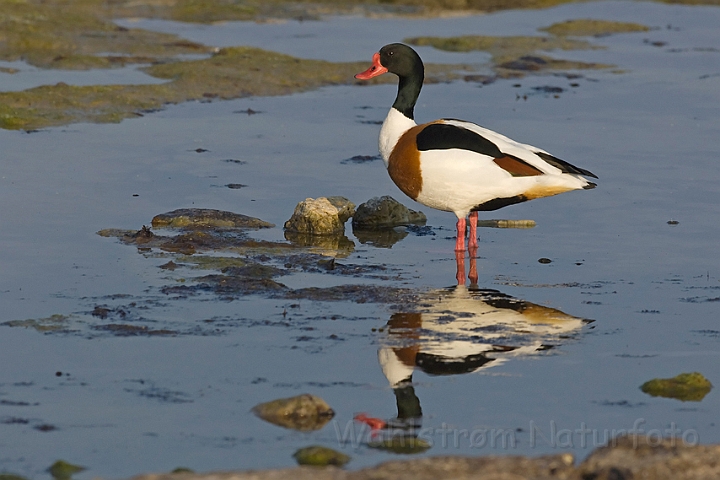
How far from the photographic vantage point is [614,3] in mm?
28203

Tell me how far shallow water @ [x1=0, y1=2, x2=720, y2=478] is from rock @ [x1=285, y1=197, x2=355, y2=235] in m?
0.20

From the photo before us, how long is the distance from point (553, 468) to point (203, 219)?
5.31m

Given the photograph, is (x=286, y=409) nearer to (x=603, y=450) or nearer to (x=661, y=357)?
(x=603, y=450)

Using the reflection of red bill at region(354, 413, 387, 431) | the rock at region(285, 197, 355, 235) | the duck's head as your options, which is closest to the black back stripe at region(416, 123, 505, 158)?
the rock at region(285, 197, 355, 235)

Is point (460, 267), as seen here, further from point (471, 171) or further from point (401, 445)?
point (401, 445)

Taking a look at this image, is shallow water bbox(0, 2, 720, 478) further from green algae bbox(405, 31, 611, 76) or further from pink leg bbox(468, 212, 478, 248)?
green algae bbox(405, 31, 611, 76)

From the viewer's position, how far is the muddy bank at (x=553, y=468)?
14.5 ft

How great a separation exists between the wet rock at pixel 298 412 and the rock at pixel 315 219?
12.5 feet

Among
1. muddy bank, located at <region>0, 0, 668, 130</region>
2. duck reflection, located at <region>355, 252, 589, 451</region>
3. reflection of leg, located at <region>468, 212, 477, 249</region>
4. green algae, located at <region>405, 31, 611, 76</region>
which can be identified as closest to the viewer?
duck reflection, located at <region>355, 252, 589, 451</region>

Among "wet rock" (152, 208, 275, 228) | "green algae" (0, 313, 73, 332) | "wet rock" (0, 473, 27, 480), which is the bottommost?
"wet rock" (0, 473, 27, 480)

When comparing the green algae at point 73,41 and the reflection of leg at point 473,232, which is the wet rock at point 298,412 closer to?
the reflection of leg at point 473,232

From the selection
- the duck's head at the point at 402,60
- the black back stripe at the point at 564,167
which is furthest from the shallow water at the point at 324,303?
the duck's head at the point at 402,60

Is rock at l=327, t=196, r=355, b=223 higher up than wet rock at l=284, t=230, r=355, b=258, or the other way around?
rock at l=327, t=196, r=355, b=223

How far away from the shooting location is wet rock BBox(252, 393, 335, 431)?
546cm
